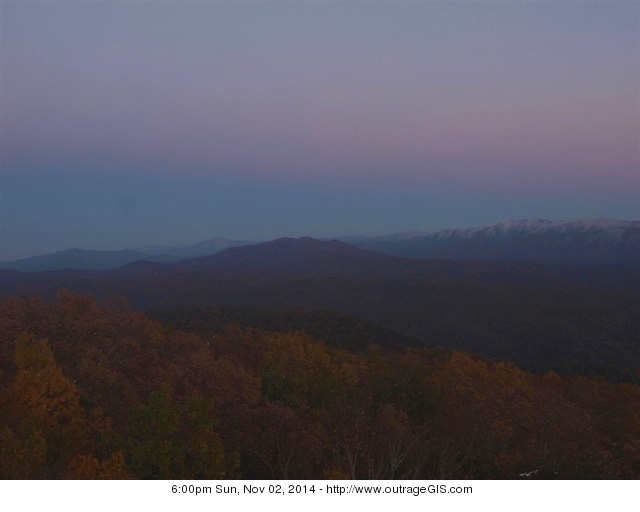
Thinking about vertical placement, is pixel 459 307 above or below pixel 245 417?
below

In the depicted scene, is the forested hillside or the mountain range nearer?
the forested hillside

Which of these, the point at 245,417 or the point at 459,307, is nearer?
the point at 245,417

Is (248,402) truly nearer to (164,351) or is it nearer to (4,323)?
(164,351)

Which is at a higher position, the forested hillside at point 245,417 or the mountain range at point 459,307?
the forested hillside at point 245,417

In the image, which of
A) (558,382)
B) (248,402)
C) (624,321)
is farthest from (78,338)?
(624,321)

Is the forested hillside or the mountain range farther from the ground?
the forested hillside
